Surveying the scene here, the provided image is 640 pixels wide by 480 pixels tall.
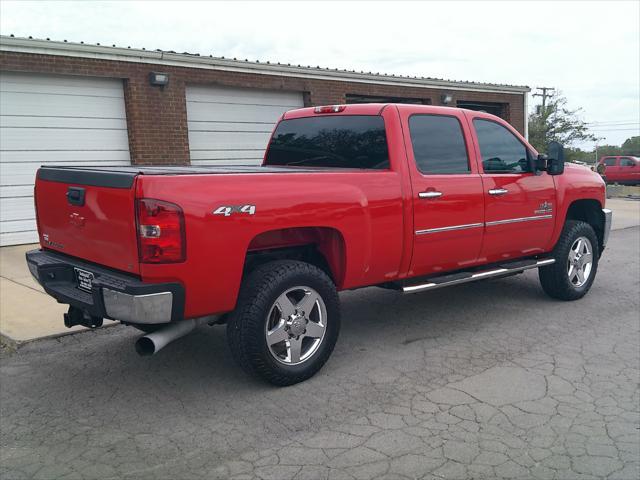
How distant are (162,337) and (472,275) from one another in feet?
9.43

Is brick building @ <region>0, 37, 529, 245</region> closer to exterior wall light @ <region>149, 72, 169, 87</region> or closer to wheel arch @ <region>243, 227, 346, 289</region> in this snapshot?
exterior wall light @ <region>149, 72, 169, 87</region>

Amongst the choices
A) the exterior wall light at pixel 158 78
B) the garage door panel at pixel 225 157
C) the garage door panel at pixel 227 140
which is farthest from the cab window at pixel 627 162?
the exterior wall light at pixel 158 78

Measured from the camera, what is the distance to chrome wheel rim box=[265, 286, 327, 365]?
4.03 meters

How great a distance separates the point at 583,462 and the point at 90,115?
393 inches

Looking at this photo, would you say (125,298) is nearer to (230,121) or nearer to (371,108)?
(371,108)

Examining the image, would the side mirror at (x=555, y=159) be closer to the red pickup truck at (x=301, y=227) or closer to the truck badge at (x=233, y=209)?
the red pickup truck at (x=301, y=227)

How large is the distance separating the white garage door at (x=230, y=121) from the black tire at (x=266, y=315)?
853 centimetres

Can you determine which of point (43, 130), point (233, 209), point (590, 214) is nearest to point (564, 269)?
point (590, 214)

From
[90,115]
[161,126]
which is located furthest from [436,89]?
[90,115]

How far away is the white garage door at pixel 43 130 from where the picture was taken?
9.91 m

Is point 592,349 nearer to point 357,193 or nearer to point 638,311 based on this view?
point 638,311

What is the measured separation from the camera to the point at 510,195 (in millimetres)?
5562

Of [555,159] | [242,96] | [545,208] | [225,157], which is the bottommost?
[545,208]

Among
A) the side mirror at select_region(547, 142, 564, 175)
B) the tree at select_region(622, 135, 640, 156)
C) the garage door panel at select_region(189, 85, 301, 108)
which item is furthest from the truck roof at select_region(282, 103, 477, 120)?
the tree at select_region(622, 135, 640, 156)
